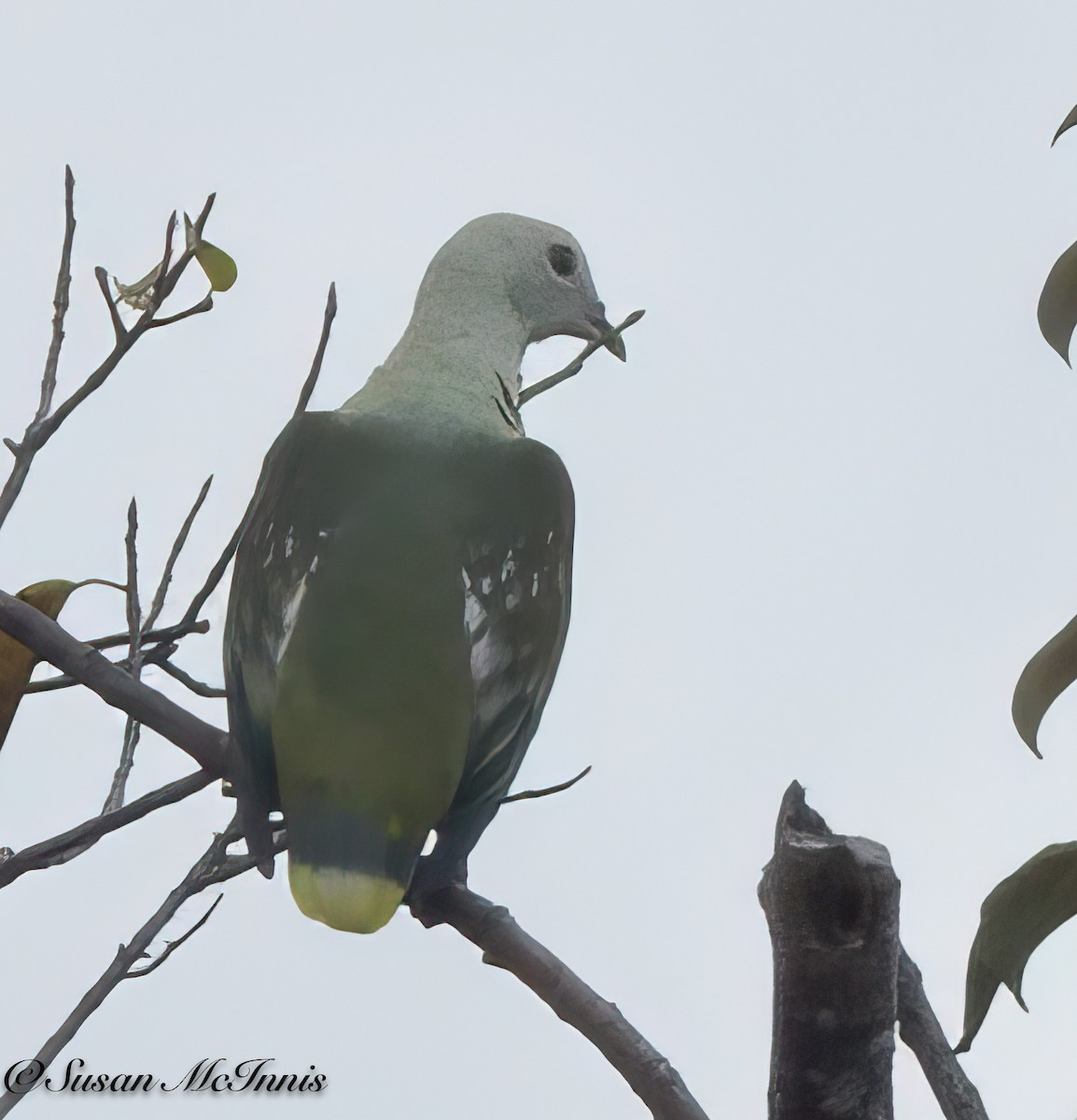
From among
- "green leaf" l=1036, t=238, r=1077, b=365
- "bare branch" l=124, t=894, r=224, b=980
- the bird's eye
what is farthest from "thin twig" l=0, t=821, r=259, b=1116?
"green leaf" l=1036, t=238, r=1077, b=365

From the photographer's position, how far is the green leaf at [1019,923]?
141cm

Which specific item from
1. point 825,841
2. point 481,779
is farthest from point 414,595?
point 825,841

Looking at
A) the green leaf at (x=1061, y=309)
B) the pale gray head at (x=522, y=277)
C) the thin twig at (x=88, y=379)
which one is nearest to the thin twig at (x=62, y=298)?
the thin twig at (x=88, y=379)

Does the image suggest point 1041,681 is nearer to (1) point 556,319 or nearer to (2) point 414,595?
(2) point 414,595

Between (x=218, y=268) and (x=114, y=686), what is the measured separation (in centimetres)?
63

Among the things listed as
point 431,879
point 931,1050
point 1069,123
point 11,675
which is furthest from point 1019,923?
point 11,675

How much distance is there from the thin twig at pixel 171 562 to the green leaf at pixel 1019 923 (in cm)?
101

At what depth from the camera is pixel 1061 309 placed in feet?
5.27

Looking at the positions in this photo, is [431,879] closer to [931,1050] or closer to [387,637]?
[387,637]

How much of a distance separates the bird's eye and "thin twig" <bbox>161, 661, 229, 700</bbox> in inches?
29.0

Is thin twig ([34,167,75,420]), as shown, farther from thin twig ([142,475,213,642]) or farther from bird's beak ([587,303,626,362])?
bird's beak ([587,303,626,362])

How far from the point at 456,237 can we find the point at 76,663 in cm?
78

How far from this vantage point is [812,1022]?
1.21 m

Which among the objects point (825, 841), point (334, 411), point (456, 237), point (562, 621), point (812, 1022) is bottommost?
point (812, 1022)
